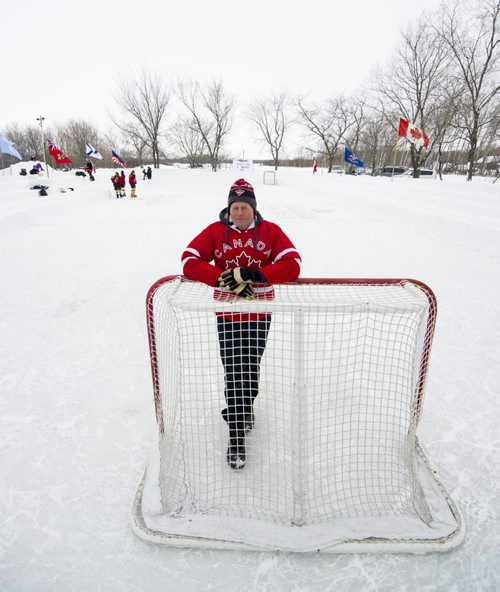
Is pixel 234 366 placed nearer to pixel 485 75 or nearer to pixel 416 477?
pixel 416 477

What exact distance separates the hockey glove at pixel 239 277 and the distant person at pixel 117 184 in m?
15.3

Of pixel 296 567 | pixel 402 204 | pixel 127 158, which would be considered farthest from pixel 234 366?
pixel 127 158

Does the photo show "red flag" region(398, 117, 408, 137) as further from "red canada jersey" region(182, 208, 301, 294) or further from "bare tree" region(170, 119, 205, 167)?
"bare tree" region(170, 119, 205, 167)

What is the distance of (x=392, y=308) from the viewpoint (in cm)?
152

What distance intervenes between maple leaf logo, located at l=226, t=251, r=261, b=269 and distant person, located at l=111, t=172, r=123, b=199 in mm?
15029

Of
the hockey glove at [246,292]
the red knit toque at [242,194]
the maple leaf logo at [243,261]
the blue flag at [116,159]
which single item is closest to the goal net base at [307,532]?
the hockey glove at [246,292]

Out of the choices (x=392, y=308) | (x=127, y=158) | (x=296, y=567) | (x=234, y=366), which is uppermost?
(x=127, y=158)

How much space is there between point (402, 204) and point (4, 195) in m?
15.2

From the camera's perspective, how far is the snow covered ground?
148 cm

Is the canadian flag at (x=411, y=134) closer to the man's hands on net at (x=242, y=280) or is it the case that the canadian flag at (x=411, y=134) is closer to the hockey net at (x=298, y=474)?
the hockey net at (x=298, y=474)

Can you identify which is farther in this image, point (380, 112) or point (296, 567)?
point (380, 112)

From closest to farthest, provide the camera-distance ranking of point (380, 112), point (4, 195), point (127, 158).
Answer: point (4, 195)
point (380, 112)
point (127, 158)

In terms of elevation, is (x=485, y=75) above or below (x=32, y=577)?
above

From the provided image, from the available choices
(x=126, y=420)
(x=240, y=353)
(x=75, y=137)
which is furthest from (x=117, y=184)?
(x=75, y=137)
